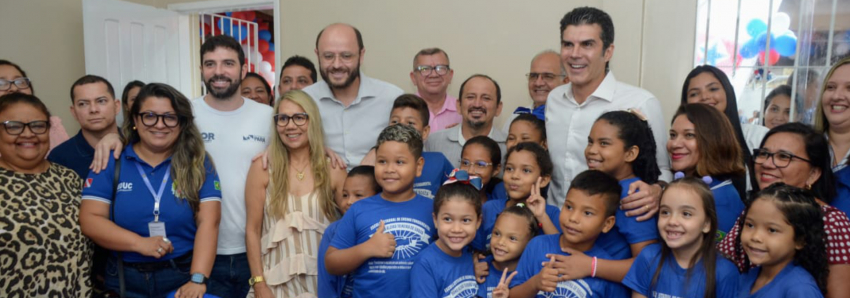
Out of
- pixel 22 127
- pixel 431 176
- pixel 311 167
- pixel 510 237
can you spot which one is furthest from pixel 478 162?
pixel 22 127

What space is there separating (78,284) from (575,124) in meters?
2.43

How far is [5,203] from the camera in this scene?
2346 millimetres

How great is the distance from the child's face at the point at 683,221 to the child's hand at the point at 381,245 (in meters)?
1.06

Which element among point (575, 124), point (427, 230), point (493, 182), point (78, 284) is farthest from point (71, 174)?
point (575, 124)

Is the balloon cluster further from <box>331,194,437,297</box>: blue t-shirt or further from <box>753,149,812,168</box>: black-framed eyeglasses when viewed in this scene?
<box>331,194,437,297</box>: blue t-shirt

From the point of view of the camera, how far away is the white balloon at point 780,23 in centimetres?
412

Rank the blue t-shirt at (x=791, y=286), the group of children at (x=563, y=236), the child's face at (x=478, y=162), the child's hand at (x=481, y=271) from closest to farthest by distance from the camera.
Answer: the blue t-shirt at (x=791, y=286), the group of children at (x=563, y=236), the child's hand at (x=481, y=271), the child's face at (x=478, y=162)

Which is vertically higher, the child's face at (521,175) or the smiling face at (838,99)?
the smiling face at (838,99)

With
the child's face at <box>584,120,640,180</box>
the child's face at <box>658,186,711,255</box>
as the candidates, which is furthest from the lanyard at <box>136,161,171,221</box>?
the child's face at <box>658,186,711,255</box>

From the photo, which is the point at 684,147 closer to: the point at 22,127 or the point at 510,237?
the point at 510,237

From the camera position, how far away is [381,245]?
2361 mm

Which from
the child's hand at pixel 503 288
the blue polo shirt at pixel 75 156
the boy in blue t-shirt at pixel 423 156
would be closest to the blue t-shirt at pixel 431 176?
the boy in blue t-shirt at pixel 423 156

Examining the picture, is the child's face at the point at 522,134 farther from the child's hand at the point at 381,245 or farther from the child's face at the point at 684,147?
the child's hand at the point at 381,245

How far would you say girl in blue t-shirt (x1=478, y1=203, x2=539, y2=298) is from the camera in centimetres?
235
